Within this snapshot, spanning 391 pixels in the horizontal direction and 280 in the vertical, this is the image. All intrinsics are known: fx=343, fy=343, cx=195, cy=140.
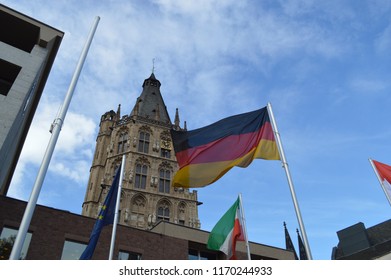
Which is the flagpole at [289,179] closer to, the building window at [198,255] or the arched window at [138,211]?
the building window at [198,255]

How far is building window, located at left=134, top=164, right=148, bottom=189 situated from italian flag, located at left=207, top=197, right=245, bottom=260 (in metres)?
35.3

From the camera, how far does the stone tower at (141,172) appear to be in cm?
4909

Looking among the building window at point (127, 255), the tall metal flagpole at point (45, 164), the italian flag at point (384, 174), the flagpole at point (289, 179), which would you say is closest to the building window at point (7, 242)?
the building window at point (127, 255)

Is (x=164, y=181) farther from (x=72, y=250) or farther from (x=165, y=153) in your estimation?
(x=72, y=250)

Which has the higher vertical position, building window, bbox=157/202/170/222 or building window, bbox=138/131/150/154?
building window, bbox=138/131/150/154

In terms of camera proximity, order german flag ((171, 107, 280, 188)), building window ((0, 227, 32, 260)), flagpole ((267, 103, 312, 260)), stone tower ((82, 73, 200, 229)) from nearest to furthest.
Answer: flagpole ((267, 103, 312, 260)) < german flag ((171, 107, 280, 188)) < building window ((0, 227, 32, 260)) < stone tower ((82, 73, 200, 229))

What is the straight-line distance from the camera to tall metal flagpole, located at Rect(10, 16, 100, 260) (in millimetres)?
6344

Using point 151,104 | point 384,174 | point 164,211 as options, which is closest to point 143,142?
point 164,211

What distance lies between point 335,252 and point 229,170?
42.0 meters

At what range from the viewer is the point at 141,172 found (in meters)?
53.1

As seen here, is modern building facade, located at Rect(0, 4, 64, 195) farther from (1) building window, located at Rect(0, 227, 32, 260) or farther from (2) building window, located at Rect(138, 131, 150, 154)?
(2) building window, located at Rect(138, 131, 150, 154)

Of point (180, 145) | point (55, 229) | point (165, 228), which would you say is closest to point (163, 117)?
point (165, 228)

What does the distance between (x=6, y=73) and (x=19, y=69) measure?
1274 millimetres

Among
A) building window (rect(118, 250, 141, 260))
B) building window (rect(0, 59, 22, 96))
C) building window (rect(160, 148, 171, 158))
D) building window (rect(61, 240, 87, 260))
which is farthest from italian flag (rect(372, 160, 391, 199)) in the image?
building window (rect(160, 148, 171, 158))
